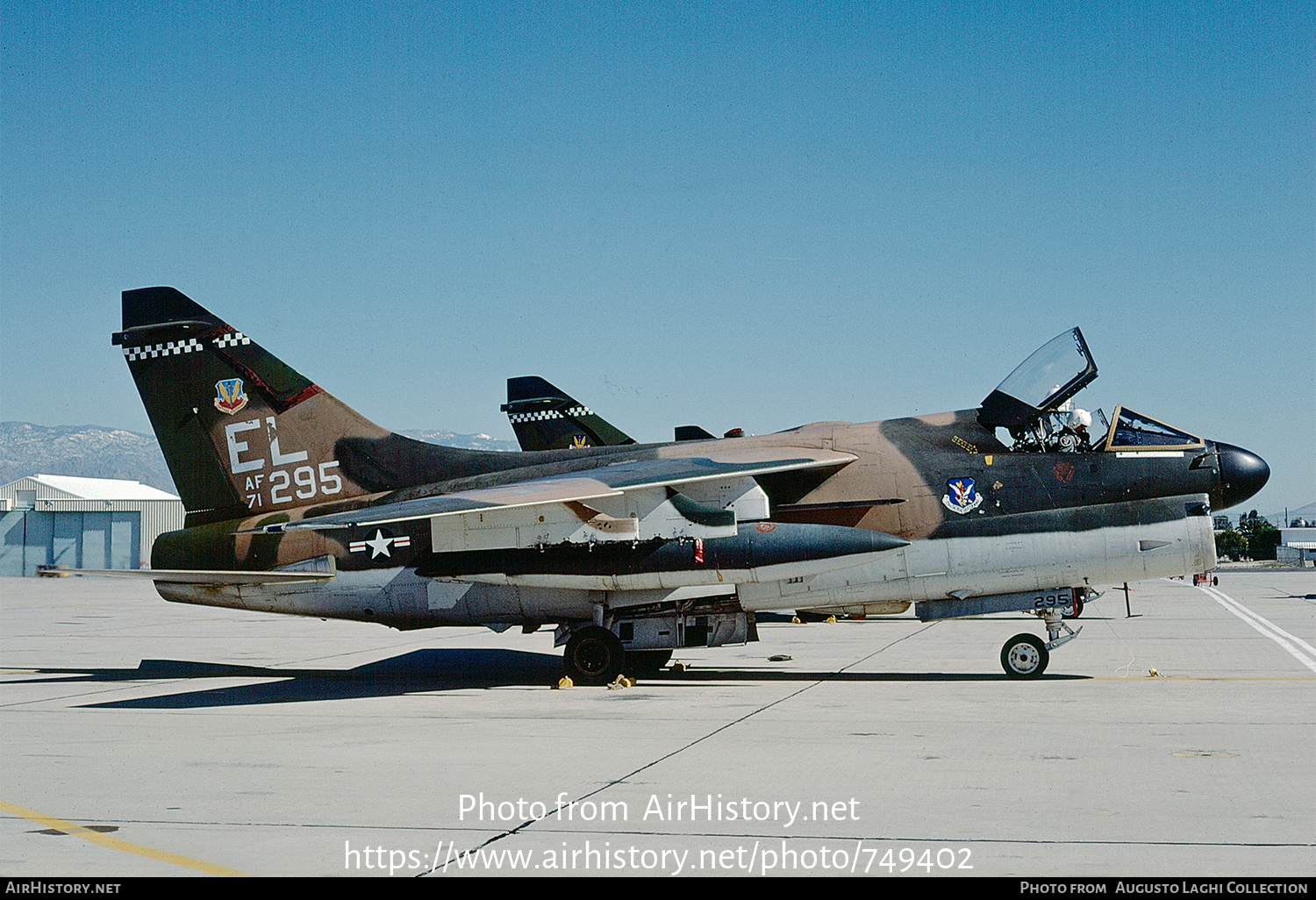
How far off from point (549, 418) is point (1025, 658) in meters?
14.1

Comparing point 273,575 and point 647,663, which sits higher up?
point 273,575

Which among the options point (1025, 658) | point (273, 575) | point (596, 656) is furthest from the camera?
point (273, 575)

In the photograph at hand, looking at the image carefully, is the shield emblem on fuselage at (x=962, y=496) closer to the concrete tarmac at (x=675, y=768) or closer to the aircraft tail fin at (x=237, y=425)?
the concrete tarmac at (x=675, y=768)

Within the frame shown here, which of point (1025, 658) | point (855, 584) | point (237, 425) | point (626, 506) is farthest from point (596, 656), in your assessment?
point (237, 425)

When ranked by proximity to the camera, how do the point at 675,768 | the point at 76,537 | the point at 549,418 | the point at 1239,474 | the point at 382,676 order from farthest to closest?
the point at 76,537 → the point at 549,418 → the point at 382,676 → the point at 1239,474 → the point at 675,768

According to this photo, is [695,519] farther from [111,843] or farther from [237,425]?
[111,843]

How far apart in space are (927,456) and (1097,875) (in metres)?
9.29

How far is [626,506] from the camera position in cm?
1418

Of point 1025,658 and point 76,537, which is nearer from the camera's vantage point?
point 1025,658

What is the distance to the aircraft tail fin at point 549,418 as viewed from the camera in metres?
26.3

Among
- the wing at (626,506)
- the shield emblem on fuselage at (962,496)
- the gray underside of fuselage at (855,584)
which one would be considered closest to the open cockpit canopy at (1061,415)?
the shield emblem on fuselage at (962,496)

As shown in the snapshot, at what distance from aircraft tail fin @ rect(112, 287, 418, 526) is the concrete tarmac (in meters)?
2.65

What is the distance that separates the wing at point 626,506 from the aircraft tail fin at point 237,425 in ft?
6.74

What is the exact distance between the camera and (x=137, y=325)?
16.2 metres
